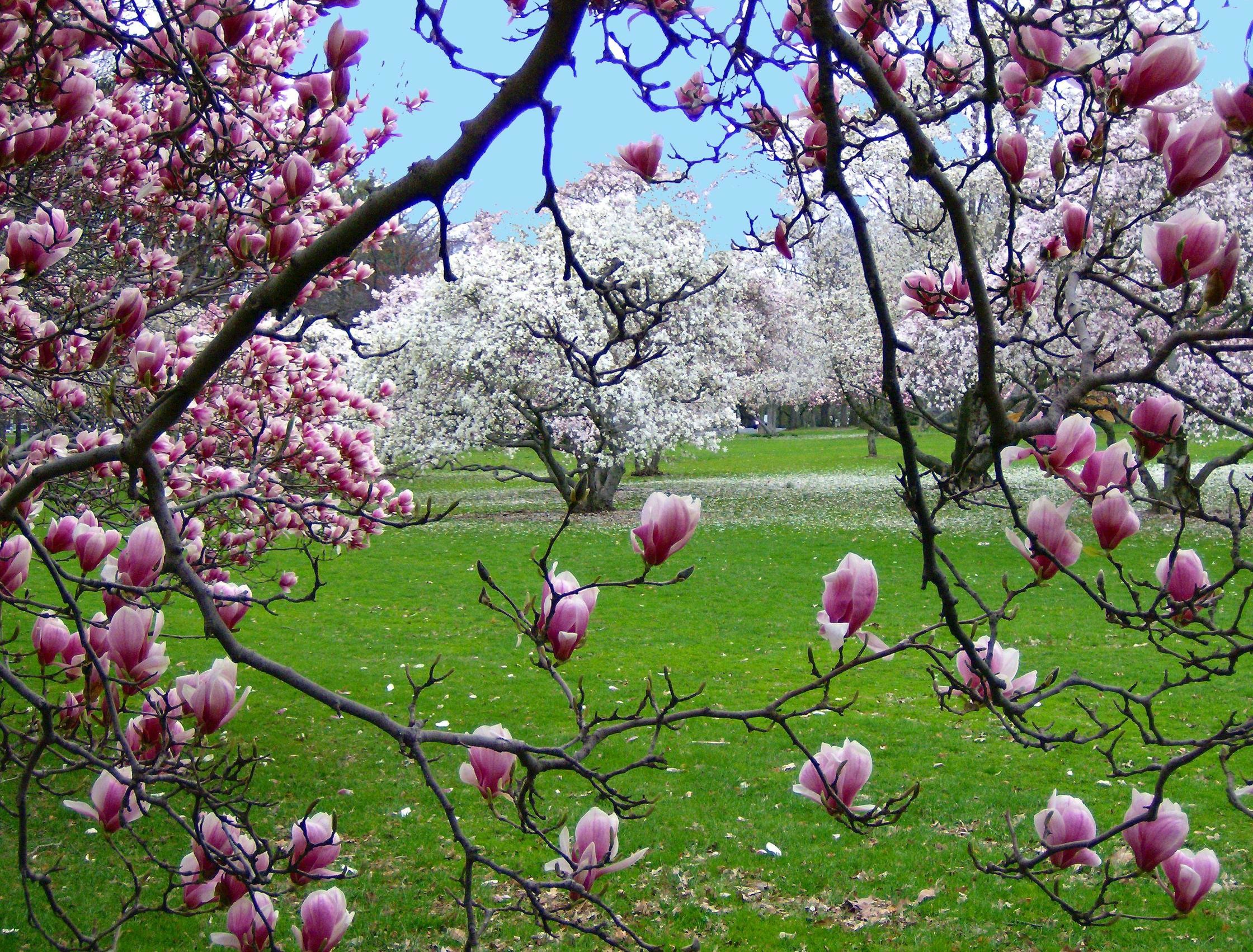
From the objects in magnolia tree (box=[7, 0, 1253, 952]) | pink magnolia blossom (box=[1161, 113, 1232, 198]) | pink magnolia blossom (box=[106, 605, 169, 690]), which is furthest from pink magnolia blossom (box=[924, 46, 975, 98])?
pink magnolia blossom (box=[106, 605, 169, 690])

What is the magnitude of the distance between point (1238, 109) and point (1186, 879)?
1239 mm

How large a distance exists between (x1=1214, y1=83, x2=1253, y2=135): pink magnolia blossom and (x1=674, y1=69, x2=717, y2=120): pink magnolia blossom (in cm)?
115

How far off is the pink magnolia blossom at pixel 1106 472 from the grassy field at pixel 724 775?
12.2 inches

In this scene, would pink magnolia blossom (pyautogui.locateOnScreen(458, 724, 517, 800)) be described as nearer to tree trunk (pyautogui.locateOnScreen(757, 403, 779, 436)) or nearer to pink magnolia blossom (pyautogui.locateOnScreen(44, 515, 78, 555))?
pink magnolia blossom (pyautogui.locateOnScreen(44, 515, 78, 555))

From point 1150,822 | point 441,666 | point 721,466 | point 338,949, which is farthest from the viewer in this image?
point 721,466

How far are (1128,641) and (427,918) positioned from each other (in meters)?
7.18

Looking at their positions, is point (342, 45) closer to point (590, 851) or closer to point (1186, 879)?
point (590, 851)

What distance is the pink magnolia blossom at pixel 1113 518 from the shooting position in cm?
162

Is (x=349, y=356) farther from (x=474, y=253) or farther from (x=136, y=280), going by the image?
(x=136, y=280)

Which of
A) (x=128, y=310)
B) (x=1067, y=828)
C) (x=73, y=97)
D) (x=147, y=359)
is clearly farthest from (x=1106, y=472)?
(x=73, y=97)

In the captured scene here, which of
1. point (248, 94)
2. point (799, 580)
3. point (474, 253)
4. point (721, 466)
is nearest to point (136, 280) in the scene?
point (248, 94)

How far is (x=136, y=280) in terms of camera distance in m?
4.51

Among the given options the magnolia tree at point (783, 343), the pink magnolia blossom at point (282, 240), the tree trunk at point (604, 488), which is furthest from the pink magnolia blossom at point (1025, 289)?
the magnolia tree at point (783, 343)

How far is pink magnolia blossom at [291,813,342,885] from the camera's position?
5.43 feet
